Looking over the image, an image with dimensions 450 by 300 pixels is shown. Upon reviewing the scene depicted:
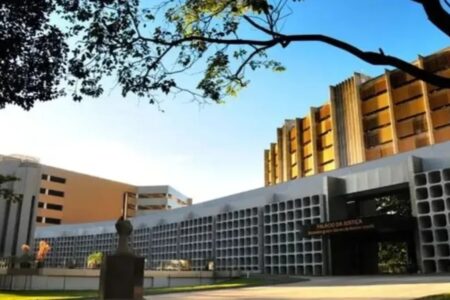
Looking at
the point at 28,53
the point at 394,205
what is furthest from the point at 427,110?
the point at 28,53

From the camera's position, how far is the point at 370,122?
54.4m

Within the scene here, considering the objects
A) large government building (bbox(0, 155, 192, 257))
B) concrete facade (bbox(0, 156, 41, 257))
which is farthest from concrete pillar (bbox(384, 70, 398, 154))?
concrete facade (bbox(0, 156, 41, 257))

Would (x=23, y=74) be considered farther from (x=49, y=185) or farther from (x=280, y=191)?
(x=49, y=185)

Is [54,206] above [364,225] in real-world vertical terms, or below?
above

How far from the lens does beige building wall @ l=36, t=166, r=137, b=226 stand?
3088 inches

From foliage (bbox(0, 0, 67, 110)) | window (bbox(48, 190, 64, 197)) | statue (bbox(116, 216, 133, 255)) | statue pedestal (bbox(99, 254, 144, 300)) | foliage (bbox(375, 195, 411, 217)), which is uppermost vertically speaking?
window (bbox(48, 190, 64, 197))

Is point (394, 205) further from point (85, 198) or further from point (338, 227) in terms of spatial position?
point (85, 198)

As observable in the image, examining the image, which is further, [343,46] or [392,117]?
[392,117]

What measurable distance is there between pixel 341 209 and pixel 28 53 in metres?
22.8

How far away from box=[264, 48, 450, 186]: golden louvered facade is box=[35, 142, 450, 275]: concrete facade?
884 inches

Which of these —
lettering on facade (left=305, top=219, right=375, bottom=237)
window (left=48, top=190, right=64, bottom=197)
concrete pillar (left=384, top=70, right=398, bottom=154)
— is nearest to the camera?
lettering on facade (left=305, top=219, right=375, bottom=237)

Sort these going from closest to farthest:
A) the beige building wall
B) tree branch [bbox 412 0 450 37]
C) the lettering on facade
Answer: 1. tree branch [bbox 412 0 450 37]
2. the lettering on facade
3. the beige building wall

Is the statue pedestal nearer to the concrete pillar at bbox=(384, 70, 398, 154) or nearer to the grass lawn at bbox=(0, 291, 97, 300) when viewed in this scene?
the grass lawn at bbox=(0, 291, 97, 300)

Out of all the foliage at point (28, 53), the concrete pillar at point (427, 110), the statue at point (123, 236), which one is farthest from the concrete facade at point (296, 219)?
the concrete pillar at point (427, 110)
